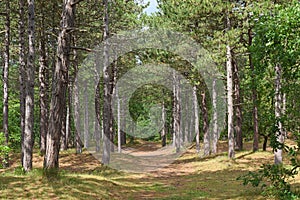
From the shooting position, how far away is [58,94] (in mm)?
11812

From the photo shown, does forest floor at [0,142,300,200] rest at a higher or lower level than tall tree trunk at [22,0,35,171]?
lower

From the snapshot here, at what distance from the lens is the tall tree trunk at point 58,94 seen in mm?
11695

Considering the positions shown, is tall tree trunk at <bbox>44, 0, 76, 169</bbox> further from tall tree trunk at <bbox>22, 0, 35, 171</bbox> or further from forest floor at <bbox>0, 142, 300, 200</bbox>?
tall tree trunk at <bbox>22, 0, 35, 171</bbox>

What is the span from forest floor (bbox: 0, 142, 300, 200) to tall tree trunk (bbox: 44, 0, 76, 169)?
2.56ft

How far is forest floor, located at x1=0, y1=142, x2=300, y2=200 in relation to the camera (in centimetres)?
A: 1049

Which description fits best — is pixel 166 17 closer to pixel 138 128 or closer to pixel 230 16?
pixel 230 16

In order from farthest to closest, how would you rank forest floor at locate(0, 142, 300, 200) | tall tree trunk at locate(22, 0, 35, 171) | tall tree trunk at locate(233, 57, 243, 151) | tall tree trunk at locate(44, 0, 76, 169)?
tall tree trunk at locate(233, 57, 243, 151), tall tree trunk at locate(22, 0, 35, 171), tall tree trunk at locate(44, 0, 76, 169), forest floor at locate(0, 142, 300, 200)

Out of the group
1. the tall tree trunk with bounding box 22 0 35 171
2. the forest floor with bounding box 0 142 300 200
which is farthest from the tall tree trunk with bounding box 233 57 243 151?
the tall tree trunk with bounding box 22 0 35 171

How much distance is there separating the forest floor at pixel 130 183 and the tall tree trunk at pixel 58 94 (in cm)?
78

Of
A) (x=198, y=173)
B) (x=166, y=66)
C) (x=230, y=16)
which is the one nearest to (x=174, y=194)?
(x=198, y=173)

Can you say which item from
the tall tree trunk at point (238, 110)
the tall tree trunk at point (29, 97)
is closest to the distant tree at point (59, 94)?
the tall tree trunk at point (29, 97)

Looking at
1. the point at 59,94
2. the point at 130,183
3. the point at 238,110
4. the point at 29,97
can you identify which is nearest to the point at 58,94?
the point at 59,94

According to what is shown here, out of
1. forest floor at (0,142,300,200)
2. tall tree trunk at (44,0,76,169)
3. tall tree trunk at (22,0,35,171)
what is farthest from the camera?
tall tree trunk at (22,0,35,171)

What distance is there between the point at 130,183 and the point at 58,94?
6311mm
